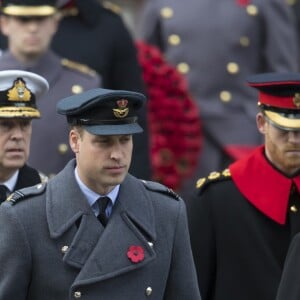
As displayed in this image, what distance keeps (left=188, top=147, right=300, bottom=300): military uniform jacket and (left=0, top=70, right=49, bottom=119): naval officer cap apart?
3.31 feet

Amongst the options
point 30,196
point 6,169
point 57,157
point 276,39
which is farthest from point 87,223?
point 276,39

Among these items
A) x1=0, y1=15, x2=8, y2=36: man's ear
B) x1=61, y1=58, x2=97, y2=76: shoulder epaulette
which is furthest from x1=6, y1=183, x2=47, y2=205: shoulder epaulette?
x1=0, y1=15, x2=8, y2=36: man's ear

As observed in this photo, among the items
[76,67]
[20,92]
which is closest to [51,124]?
[76,67]

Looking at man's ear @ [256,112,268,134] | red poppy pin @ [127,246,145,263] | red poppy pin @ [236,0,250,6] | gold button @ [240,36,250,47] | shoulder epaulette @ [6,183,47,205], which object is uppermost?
red poppy pin @ [236,0,250,6]

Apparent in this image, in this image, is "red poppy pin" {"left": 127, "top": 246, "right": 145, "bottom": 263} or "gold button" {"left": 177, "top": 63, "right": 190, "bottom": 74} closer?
"red poppy pin" {"left": 127, "top": 246, "right": 145, "bottom": 263}

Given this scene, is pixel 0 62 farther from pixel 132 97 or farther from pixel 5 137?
pixel 132 97

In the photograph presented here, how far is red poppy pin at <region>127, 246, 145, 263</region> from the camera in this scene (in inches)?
346

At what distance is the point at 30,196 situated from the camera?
8.91m

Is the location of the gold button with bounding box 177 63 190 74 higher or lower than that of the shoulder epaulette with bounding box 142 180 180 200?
lower

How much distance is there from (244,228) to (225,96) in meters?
3.92

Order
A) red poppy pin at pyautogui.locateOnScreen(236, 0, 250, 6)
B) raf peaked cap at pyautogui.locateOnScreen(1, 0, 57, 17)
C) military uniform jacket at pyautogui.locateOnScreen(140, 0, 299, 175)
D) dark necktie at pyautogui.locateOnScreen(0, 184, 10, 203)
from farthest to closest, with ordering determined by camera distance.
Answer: red poppy pin at pyautogui.locateOnScreen(236, 0, 250, 6), military uniform jacket at pyautogui.locateOnScreen(140, 0, 299, 175), raf peaked cap at pyautogui.locateOnScreen(1, 0, 57, 17), dark necktie at pyautogui.locateOnScreen(0, 184, 10, 203)

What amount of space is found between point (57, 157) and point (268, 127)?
1.87m

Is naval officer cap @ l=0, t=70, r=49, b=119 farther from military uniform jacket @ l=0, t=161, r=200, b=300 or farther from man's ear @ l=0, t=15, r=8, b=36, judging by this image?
man's ear @ l=0, t=15, r=8, b=36

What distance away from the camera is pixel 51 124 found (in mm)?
11680
